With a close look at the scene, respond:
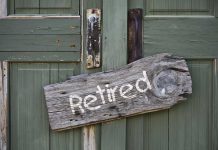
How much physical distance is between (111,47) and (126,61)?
0.11m

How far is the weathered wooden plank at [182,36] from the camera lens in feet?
8.56

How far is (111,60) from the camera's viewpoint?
8.57 feet

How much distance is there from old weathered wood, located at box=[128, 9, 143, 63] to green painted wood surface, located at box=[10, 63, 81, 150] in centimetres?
31

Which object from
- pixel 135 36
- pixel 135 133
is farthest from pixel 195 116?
pixel 135 36

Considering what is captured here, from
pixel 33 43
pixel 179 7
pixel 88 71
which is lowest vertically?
pixel 88 71

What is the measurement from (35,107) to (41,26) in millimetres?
451

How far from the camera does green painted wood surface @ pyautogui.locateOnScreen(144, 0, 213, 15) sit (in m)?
2.63

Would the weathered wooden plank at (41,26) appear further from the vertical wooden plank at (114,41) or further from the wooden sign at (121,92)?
the wooden sign at (121,92)

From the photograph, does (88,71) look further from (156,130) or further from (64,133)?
(156,130)

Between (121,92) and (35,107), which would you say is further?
(35,107)

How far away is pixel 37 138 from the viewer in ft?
8.77

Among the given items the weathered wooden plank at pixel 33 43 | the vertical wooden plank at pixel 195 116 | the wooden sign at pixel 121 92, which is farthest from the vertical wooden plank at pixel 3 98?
the vertical wooden plank at pixel 195 116

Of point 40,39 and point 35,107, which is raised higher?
point 40,39

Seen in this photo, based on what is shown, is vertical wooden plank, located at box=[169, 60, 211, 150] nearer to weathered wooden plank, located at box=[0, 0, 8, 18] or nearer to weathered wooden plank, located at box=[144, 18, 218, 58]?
weathered wooden plank, located at box=[144, 18, 218, 58]
